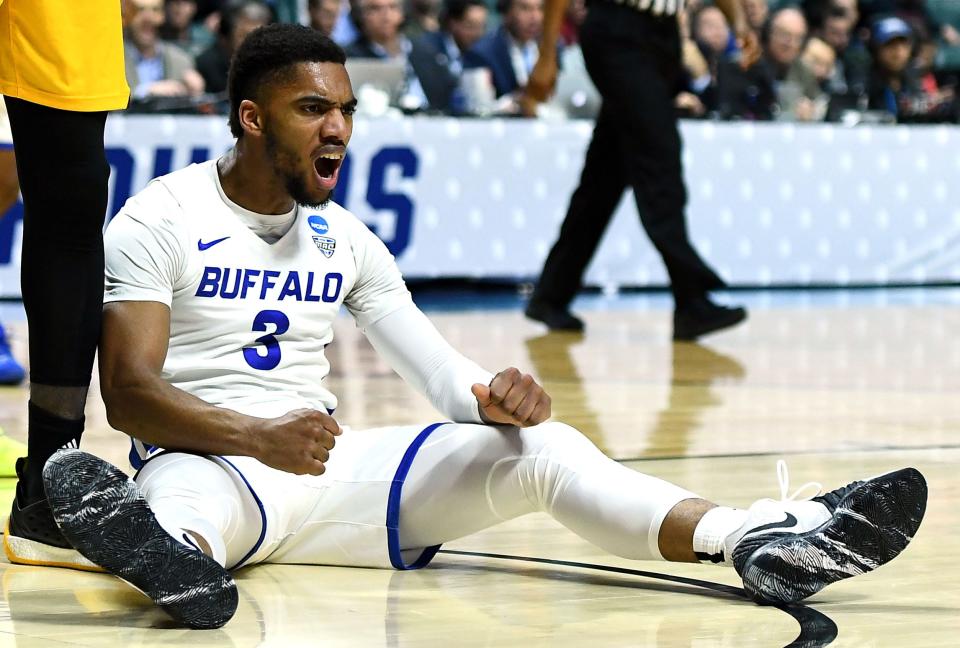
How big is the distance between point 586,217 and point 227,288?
4385mm

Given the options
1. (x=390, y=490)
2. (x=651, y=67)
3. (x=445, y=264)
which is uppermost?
(x=390, y=490)

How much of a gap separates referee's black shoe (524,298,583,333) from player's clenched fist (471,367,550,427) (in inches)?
179

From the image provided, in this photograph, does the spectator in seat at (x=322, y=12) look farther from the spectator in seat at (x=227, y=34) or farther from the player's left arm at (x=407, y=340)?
the player's left arm at (x=407, y=340)

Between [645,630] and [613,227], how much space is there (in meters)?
6.91

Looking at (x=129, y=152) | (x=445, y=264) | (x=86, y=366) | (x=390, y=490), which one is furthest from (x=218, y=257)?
(x=445, y=264)

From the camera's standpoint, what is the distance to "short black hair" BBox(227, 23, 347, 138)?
9.16ft

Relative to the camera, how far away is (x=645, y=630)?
2.30 m

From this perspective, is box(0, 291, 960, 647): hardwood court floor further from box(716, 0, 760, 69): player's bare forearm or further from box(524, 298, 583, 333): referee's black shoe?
box(716, 0, 760, 69): player's bare forearm

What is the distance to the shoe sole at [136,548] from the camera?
7.39 feet

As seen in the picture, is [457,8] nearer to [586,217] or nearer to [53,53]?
[586,217]

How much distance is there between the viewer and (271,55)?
9.22 ft

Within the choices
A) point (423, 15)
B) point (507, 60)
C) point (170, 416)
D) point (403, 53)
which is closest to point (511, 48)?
point (507, 60)

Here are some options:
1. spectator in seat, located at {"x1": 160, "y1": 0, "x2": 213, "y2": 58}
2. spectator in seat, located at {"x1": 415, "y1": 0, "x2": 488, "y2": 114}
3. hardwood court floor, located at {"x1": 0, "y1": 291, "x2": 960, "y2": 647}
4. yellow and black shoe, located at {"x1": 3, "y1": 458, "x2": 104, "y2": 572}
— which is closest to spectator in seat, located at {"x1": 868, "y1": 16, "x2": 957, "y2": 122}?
spectator in seat, located at {"x1": 415, "y1": 0, "x2": 488, "y2": 114}

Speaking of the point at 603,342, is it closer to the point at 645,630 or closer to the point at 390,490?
the point at 390,490
